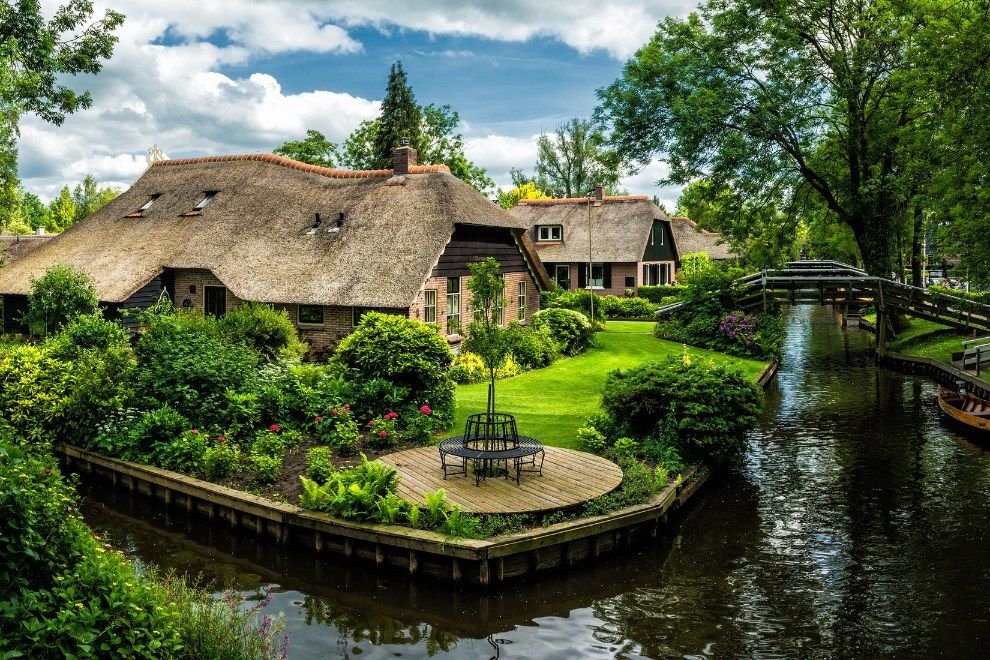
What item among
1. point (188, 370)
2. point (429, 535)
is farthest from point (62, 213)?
point (429, 535)

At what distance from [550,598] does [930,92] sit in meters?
22.4

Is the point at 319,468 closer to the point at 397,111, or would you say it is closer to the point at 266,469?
the point at 266,469

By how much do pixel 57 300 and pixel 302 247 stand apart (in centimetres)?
826

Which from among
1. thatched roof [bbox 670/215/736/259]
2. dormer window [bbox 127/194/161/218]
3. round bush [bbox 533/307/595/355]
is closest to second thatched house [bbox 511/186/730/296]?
thatched roof [bbox 670/215/736/259]

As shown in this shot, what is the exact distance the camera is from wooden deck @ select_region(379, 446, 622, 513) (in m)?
13.0

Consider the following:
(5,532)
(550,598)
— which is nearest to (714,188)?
(550,598)

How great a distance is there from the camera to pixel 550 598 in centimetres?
1174

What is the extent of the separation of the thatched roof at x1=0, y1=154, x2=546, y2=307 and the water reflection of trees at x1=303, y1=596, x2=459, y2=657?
47.9ft

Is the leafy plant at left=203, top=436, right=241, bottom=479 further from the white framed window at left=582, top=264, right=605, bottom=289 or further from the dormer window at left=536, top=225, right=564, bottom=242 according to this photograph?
the dormer window at left=536, top=225, right=564, bottom=242

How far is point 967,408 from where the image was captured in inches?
863

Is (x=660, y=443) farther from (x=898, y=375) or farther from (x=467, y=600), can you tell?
(x=898, y=375)

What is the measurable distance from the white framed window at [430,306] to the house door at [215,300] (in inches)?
310

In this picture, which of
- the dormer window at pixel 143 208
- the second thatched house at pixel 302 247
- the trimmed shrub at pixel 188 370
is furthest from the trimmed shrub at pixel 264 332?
the dormer window at pixel 143 208

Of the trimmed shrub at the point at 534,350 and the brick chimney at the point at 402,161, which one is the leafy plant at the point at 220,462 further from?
the brick chimney at the point at 402,161
